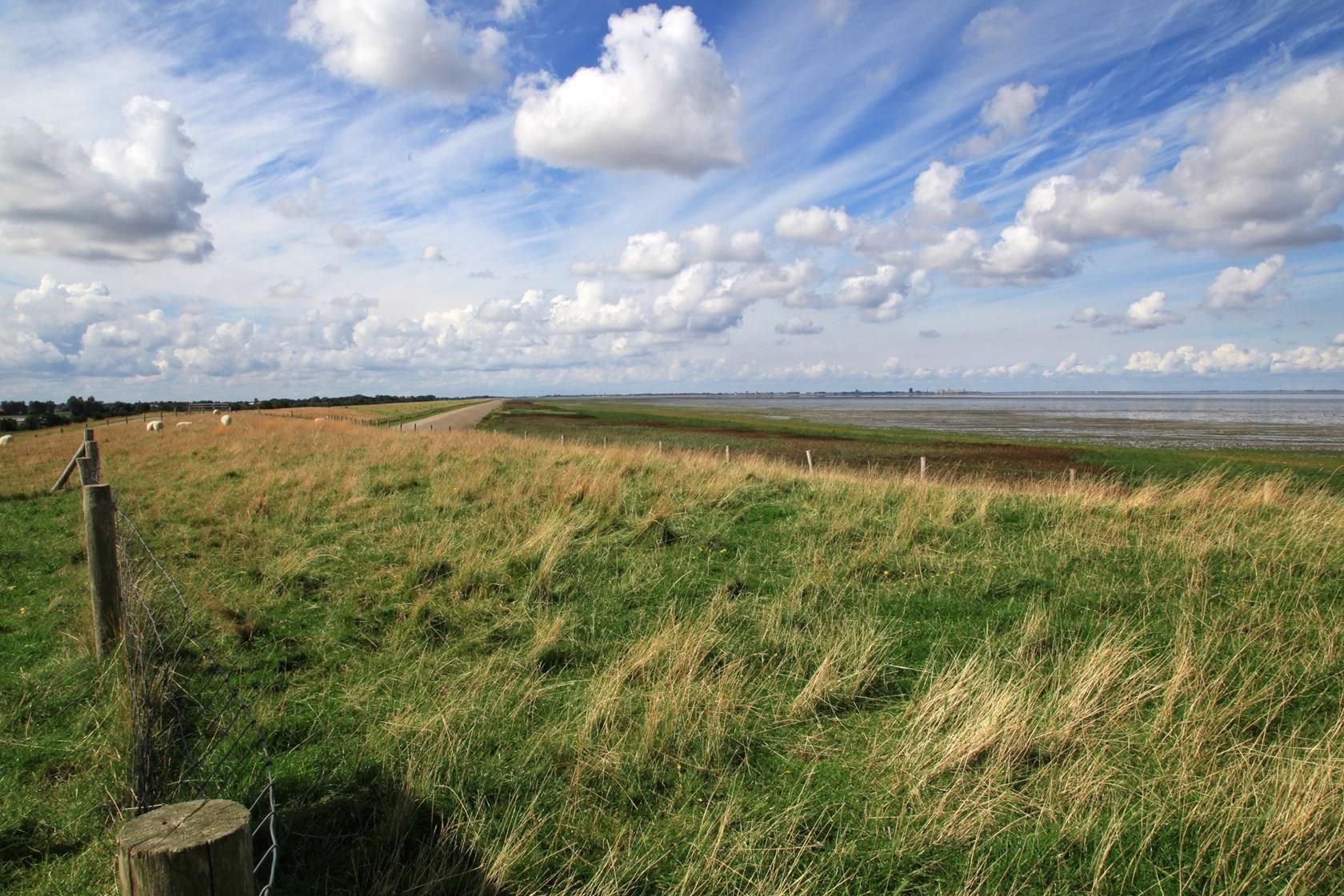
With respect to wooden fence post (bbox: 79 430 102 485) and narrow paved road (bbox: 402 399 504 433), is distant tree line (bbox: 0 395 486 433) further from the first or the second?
wooden fence post (bbox: 79 430 102 485)

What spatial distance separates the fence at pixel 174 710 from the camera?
376cm

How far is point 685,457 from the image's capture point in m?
18.3

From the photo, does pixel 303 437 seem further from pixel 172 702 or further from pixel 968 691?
pixel 968 691

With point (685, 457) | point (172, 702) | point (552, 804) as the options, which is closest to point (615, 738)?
point (552, 804)

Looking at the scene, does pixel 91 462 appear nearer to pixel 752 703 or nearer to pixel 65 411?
pixel 752 703

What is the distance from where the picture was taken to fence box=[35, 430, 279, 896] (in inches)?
148

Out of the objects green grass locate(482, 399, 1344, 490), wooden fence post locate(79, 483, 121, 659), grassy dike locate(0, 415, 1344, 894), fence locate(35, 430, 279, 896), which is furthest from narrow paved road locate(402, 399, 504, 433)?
wooden fence post locate(79, 483, 121, 659)

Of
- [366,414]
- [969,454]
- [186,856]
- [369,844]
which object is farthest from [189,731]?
[366,414]

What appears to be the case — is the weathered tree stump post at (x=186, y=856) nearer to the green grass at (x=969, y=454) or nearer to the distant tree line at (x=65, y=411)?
the green grass at (x=969, y=454)

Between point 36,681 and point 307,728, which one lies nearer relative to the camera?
point 307,728

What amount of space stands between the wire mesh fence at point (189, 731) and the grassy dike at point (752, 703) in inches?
6.0

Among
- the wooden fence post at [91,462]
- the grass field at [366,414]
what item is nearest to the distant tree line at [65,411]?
the grass field at [366,414]

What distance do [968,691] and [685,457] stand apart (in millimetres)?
13908

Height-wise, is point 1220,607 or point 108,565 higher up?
point 108,565
